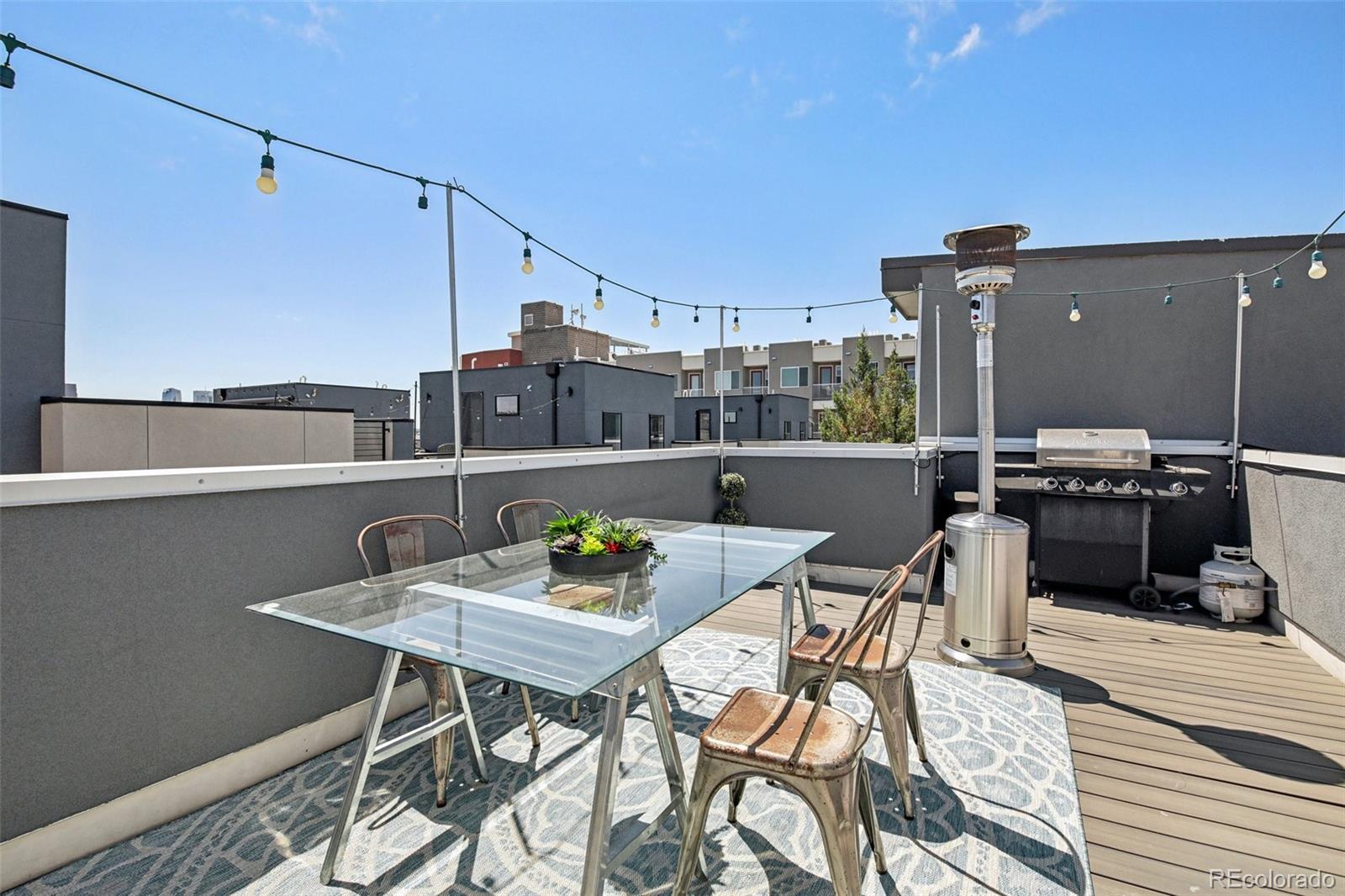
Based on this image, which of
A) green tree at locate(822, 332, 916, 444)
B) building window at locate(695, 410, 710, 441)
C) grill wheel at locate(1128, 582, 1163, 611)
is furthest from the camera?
building window at locate(695, 410, 710, 441)

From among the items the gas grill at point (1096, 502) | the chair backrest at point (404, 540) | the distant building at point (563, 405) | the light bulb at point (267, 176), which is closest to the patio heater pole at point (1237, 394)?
the gas grill at point (1096, 502)

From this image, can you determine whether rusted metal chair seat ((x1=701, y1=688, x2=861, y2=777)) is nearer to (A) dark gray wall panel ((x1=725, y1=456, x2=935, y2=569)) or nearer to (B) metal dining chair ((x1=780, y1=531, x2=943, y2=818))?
(B) metal dining chair ((x1=780, y1=531, x2=943, y2=818))

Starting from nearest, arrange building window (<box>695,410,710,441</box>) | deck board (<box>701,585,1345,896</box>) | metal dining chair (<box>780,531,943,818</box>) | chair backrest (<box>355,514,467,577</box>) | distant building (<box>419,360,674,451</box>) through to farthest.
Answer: deck board (<box>701,585,1345,896</box>) < metal dining chair (<box>780,531,943,818</box>) < chair backrest (<box>355,514,467,577</box>) < distant building (<box>419,360,674,451</box>) < building window (<box>695,410,710,441</box>)

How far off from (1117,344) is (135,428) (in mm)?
8979

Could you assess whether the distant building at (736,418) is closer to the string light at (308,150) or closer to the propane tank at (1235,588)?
the string light at (308,150)

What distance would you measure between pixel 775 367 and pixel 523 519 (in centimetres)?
2344

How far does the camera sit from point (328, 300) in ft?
29.0

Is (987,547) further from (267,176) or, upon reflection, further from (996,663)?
(267,176)

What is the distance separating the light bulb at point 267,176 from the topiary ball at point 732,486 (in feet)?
12.5

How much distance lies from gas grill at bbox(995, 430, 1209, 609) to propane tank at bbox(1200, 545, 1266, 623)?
0.95ft

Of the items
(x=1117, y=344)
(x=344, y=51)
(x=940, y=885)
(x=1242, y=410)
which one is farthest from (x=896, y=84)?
(x=940, y=885)

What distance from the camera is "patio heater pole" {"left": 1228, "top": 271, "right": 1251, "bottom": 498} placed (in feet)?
14.0

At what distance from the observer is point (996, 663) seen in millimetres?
3016

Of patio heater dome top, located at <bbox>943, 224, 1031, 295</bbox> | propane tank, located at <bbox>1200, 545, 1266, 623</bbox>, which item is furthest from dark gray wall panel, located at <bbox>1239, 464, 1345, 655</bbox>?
patio heater dome top, located at <bbox>943, 224, 1031, 295</bbox>
